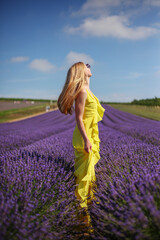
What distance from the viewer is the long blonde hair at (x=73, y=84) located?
1857mm

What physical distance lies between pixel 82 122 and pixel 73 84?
1.22ft

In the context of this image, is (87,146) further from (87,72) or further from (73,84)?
(87,72)

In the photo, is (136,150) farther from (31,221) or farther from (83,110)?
(31,221)

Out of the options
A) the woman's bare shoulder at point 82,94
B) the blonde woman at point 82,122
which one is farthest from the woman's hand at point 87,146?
the woman's bare shoulder at point 82,94

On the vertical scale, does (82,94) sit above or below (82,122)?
above

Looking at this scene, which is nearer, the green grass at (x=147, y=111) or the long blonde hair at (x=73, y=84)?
the long blonde hair at (x=73, y=84)

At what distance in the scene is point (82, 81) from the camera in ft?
6.16

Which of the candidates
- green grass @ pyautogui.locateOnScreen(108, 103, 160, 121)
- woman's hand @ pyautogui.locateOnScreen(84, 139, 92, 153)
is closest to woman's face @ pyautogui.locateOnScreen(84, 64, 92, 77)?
woman's hand @ pyautogui.locateOnScreen(84, 139, 92, 153)

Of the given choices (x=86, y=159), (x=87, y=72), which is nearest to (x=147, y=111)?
(x=87, y=72)

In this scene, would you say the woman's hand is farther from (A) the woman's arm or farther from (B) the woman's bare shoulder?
(B) the woman's bare shoulder

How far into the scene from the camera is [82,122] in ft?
5.99

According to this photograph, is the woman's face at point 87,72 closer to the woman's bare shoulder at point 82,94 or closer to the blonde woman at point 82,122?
the blonde woman at point 82,122

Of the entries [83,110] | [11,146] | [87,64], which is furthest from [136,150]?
[11,146]

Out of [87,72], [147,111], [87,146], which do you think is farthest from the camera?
[147,111]
